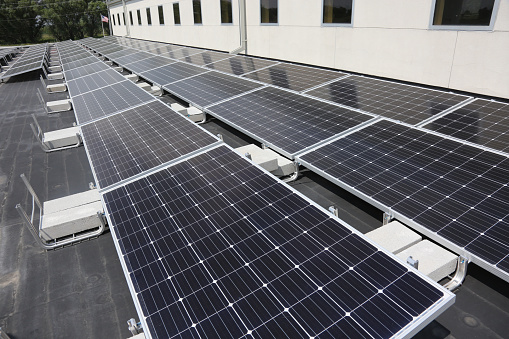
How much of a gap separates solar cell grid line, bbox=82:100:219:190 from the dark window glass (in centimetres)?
983

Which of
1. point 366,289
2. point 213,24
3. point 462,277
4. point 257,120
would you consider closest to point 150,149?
point 257,120

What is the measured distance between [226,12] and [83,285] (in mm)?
23582

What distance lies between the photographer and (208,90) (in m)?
16.5

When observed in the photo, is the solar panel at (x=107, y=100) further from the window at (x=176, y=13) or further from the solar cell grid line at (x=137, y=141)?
the window at (x=176, y=13)

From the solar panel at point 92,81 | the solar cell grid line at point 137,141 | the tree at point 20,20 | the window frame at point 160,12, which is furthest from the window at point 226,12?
the tree at point 20,20

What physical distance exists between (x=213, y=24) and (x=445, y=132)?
76.9ft

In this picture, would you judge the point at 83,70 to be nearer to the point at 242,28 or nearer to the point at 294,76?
the point at 242,28

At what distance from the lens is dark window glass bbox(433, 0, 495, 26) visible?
420 inches

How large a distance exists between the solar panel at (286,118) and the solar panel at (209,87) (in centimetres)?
113

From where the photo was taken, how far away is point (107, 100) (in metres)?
16.6

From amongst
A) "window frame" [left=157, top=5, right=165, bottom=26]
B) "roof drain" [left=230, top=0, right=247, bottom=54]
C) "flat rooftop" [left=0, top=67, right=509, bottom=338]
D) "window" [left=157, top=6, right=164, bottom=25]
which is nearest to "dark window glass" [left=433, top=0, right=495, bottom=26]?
"flat rooftop" [left=0, top=67, right=509, bottom=338]

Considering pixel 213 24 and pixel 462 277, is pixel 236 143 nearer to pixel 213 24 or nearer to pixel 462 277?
pixel 462 277

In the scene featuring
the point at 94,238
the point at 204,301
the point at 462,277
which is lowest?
the point at 94,238

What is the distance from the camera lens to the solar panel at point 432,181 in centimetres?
593
